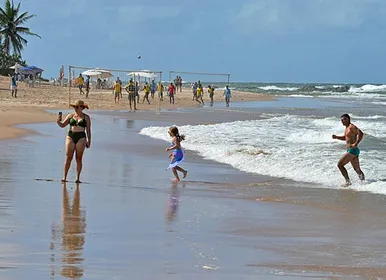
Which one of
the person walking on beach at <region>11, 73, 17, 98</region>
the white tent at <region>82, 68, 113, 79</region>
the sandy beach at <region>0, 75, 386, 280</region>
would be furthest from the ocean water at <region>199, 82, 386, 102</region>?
the sandy beach at <region>0, 75, 386, 280</region>

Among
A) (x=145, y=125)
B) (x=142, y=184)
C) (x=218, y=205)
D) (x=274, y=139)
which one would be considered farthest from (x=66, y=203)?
(x=145, y=125)

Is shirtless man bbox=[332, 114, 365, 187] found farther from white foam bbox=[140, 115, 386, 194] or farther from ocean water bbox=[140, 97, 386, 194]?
white foam bbox=[140, 115, 386, 194]

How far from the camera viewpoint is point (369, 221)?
9227 mm

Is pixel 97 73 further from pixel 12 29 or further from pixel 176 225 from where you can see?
pixel 176 225

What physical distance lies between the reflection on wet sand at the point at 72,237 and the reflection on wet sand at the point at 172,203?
101cm

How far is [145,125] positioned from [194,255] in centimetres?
2035

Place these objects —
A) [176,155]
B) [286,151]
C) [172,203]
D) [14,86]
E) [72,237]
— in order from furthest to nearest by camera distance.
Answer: [14,86], [286,151], [176,155], [172,203], [72,237]

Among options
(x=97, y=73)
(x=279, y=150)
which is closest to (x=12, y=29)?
(x=97, y=73)

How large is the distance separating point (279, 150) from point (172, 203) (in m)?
8.49

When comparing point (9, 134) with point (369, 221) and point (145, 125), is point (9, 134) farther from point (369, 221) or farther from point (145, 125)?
point (369, 221)

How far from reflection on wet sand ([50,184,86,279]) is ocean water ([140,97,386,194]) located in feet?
17.3

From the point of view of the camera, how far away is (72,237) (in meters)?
7.32

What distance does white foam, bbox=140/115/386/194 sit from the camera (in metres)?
14.4

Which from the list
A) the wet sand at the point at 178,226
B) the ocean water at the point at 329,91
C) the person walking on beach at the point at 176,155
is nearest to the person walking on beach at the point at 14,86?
the wet sand at the point at 178,226
